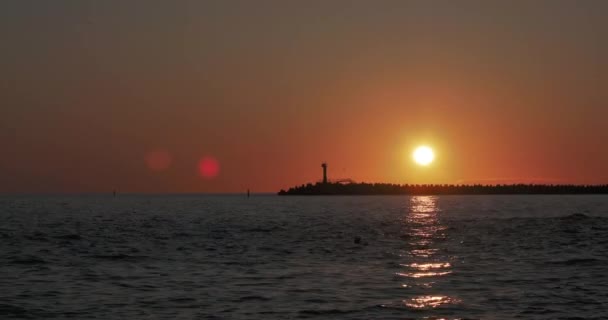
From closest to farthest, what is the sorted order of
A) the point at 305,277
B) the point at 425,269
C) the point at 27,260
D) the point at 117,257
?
the point at 305,277
the point at 425,269
the point at 27,260
the point at 117,257

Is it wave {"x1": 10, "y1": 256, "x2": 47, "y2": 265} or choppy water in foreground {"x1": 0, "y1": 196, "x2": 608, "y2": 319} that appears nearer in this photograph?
choppy water in foreground {"x1": 0, "y1": 196, "x2": 608, "y2": 319}

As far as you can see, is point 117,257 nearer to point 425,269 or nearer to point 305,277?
point 305,277

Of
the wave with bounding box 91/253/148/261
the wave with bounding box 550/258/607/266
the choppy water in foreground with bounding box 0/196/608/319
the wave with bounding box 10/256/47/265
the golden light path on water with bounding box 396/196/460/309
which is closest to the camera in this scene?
the choppy water in foreground with bounding box 0/196/608/319

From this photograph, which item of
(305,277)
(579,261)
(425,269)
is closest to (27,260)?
(305,277)

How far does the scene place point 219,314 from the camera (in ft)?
72.0

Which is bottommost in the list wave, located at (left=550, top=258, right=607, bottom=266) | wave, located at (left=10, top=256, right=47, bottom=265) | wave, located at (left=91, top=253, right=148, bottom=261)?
wave, located at (left=550, top=258, right=607, bottom=266)

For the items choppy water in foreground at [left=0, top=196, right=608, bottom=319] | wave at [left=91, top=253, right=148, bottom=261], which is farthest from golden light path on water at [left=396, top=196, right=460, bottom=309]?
wave at [left=91, top=253, right=148, bottom=261]

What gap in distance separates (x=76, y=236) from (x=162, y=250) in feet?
42.1

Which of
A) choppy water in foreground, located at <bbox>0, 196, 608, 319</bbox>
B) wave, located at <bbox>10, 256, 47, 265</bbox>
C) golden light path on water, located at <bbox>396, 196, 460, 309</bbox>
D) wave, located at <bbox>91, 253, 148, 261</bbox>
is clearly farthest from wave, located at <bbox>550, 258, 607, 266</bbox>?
wave, located at <bbox>10, 256, 47, 265</bbox>

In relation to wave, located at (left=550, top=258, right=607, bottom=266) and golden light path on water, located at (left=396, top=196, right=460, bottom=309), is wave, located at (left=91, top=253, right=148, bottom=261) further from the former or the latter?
wave, located at (left=550, top=258, right=607, bottom=266)

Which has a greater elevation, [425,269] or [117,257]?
[117,257]

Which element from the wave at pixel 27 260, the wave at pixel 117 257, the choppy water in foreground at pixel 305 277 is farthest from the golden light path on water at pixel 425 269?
the wave at pixel 27 260

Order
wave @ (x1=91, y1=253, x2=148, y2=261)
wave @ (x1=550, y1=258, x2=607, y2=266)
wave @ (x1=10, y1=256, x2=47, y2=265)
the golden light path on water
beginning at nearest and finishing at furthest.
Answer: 1. the golden light path on water
2. wave @ (x1=550, y1=258, x2=607, y2=266)
3. wave @ (x1=10, y1=256, x2=47, y2=265)
4. wave @ (x1=91, y1=253, x2=148, y2=261)

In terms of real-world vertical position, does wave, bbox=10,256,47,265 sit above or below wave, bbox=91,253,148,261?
above
